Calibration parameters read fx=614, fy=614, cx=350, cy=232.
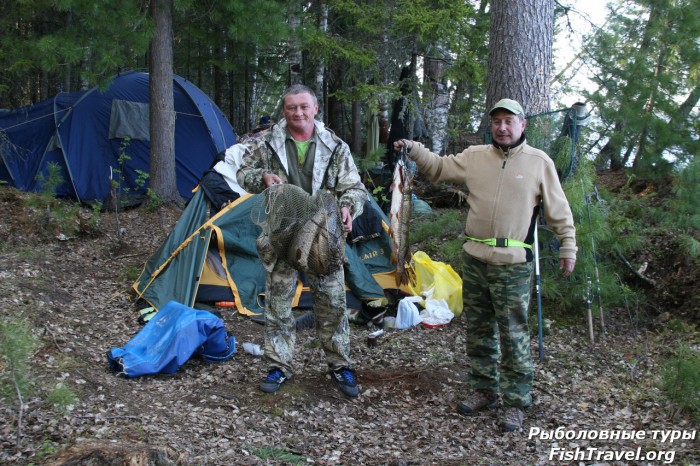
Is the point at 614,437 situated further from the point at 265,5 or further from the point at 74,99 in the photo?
the point at 74,99

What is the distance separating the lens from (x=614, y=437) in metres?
3.46

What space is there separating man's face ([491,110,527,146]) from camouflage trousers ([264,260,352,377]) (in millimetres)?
1260

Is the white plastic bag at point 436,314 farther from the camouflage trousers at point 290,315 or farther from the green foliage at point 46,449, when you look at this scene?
the green foliage at point 46,449

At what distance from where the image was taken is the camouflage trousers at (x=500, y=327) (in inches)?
141

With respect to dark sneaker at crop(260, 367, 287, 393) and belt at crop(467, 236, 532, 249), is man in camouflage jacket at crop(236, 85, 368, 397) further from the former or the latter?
belt at crop(467, 236, 532, 249)

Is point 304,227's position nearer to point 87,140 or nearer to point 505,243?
point 505,243

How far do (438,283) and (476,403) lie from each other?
7.01 feet

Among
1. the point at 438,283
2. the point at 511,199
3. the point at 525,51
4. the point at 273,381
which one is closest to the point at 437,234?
the point at 438,283

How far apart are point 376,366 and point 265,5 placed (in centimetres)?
518

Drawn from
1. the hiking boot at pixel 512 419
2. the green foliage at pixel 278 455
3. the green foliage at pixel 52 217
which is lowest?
the green foliage at pixel 278 455

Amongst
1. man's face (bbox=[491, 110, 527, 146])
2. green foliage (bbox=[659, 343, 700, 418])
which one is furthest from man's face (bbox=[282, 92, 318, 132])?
green foliage (bbox=[659, 343, 700, 418])

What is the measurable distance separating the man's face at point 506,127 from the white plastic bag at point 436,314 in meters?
2.32

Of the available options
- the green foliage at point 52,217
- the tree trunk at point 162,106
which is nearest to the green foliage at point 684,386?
the green foliage at point 52,217

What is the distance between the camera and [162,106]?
906cm
